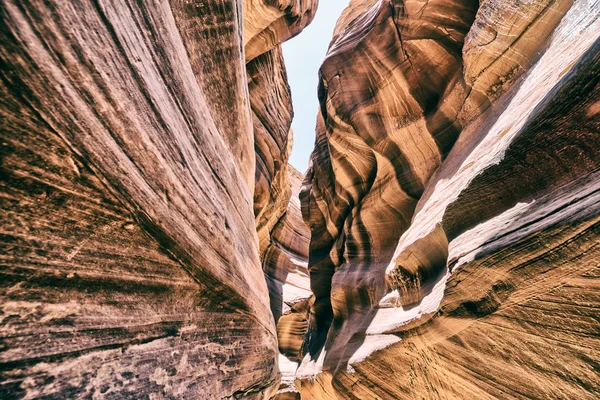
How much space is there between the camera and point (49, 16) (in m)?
1.70

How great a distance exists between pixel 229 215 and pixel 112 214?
1823 mm

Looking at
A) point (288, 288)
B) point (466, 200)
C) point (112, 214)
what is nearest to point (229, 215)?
point (112, 214)

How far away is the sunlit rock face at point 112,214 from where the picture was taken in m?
1.78

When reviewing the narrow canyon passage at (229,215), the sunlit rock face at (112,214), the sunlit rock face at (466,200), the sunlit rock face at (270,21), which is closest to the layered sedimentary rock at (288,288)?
the sunlit rock face at (466,200)

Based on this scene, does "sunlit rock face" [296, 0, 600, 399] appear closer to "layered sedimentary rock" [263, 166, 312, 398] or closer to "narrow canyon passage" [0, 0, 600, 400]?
"narrow canyon passage" [0, 0, 600, 400]

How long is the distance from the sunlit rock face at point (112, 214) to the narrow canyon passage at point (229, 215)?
1 centimetres

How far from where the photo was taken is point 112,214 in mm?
2328

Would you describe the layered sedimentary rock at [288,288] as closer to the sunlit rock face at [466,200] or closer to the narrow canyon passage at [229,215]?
the sunlit rock face at [466,200]

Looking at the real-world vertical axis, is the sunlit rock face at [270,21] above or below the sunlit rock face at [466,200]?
above

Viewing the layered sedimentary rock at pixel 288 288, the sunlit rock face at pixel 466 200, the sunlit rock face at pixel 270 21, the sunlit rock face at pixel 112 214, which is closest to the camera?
the sunlit rock face at pixel 112 214

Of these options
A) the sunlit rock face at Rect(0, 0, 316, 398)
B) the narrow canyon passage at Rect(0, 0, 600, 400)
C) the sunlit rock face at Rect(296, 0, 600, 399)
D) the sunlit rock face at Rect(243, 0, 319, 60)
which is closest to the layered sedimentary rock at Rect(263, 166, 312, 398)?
the sunlit rock face at Rect(296, 0, 600, 399)

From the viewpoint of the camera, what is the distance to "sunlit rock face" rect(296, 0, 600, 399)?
9.36 feet

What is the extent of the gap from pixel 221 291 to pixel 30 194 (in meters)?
2.25

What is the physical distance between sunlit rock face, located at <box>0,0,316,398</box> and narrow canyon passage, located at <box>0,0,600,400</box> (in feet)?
0.05
